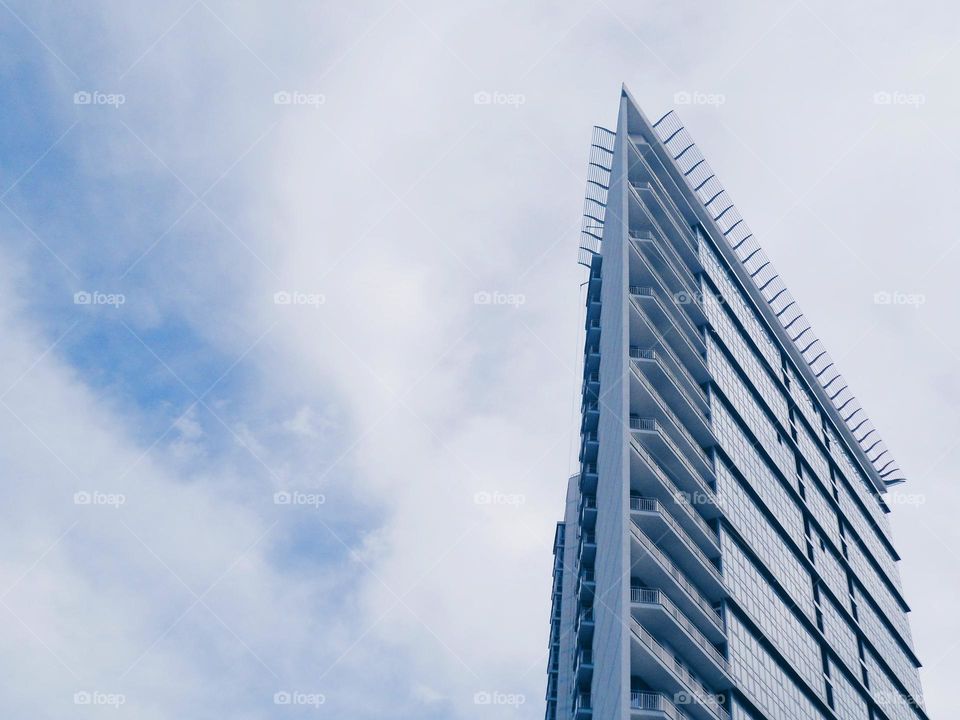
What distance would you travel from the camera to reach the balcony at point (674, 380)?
225 feet

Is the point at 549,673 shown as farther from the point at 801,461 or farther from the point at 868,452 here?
the point at 868,452

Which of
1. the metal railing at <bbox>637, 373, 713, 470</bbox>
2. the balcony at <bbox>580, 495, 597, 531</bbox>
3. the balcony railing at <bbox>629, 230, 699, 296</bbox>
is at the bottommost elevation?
the balcony at <bbox>580, 495, 597, 531</bbox>

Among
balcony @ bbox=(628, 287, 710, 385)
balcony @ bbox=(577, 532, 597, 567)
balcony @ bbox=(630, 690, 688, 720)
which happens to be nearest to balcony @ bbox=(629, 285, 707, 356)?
balcony @ bbox=(628, 287, 710, 385)

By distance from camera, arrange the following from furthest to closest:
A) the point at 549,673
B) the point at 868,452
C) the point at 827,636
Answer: the point at 868,452, the point at 549,673, the point at 827,636

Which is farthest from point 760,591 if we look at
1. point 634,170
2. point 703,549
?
point 634,170

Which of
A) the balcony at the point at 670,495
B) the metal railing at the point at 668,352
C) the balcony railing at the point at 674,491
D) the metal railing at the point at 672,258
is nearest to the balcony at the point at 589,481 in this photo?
the balcony at the point at 670,495

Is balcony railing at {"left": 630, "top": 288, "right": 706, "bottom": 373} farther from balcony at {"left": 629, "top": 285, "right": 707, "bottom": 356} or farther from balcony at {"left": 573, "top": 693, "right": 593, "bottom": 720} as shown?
balcony at {"left": 573, "top": 693, "right": 593, "bottom": 720}

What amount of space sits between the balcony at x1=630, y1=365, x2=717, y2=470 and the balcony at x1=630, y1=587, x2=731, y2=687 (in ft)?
41.3

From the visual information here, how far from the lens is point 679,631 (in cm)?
5694

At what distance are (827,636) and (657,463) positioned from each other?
84.1 ft

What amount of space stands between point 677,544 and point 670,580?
2.97 m

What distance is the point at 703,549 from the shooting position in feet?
215

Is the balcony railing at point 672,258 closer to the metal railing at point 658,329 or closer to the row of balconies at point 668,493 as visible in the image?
the metal railing at point 658,329

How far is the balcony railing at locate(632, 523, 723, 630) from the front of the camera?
191 feet
